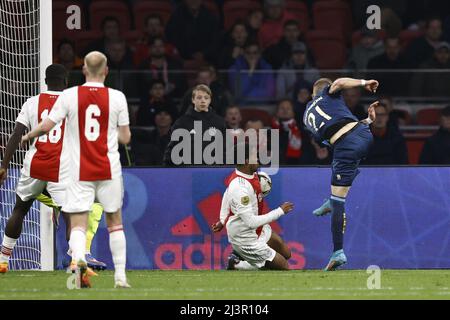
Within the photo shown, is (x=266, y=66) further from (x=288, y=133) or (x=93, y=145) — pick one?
(x=93, y=145)

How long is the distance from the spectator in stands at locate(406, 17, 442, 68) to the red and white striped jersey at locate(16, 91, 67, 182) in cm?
775

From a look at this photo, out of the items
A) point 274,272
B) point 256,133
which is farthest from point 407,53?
point 274,272

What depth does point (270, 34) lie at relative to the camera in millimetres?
19547

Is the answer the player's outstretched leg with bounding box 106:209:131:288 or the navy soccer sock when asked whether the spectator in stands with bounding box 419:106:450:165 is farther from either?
the player's outstretched leg with bounding box 106:209:131:288

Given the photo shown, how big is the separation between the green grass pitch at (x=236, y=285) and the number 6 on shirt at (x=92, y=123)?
1.25 metres

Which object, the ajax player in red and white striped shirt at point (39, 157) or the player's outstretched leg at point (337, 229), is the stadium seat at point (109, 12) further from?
the player's outstretched leg at point (337, 229)

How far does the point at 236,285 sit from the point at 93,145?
1.77 m

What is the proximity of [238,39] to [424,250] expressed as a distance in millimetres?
5625

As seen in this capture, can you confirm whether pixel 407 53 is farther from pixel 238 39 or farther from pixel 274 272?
pixel 274 272

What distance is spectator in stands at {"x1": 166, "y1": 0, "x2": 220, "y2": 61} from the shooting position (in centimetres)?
1944

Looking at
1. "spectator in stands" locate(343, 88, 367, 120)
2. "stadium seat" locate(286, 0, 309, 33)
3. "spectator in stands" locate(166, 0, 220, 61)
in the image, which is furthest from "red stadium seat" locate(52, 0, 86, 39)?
"spectator in stands" locate(343, 88, 367, 120)

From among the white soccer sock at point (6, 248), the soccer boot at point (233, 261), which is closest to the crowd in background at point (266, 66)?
the soccer boot at point (233, 261)

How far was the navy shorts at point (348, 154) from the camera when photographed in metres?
13.3

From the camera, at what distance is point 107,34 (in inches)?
748
